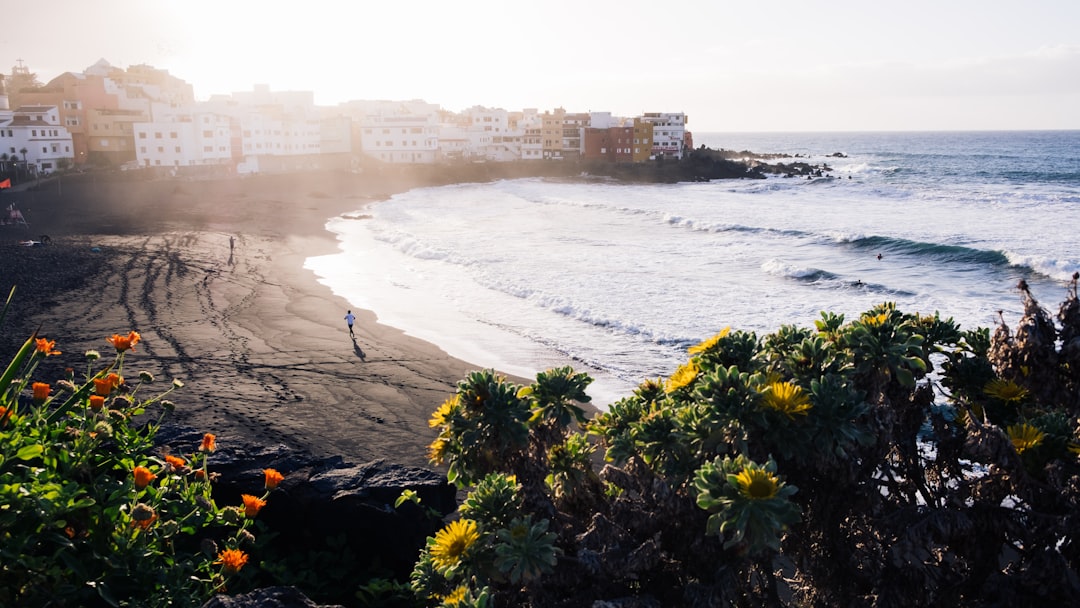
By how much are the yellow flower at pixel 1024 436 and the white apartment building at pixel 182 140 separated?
2617 inches

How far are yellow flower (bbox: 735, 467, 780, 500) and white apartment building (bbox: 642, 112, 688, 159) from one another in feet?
314

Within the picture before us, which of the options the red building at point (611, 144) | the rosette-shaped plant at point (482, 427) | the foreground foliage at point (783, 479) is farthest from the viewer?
the red building at point (611, 144)

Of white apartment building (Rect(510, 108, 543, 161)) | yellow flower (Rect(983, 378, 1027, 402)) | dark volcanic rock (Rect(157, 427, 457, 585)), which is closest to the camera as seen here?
yellow flower (Rect(983, 378, 1027, 402))

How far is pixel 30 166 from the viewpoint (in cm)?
5091

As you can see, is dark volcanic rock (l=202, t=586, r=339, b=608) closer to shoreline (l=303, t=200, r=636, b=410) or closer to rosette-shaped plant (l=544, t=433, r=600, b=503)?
rosette-shaped plant (l=544, t=433, r=600, b=503)

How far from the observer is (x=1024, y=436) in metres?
3.19

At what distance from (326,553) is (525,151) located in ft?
309

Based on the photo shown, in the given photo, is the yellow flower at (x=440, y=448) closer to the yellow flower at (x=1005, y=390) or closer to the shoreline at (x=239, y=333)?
the yellow flower at (x=1005, y=390)

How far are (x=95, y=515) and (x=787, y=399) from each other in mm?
3445

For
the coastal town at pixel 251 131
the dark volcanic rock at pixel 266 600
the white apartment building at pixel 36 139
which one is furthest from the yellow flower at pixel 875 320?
the white apartment building at pixel 36 139

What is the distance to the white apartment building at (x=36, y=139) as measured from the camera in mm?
51688

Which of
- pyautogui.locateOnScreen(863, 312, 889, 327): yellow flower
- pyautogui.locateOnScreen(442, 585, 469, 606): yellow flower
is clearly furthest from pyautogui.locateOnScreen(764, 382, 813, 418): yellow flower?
pyautogui.locateOnScreen(442, 585, 469, 606): yellow flower

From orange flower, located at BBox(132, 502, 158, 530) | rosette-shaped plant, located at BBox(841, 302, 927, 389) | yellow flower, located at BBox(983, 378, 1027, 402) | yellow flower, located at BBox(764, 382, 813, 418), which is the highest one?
rosette-shaped plant, located at BBox(841, 302, 927, 389)

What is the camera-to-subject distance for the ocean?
55.4 feet
